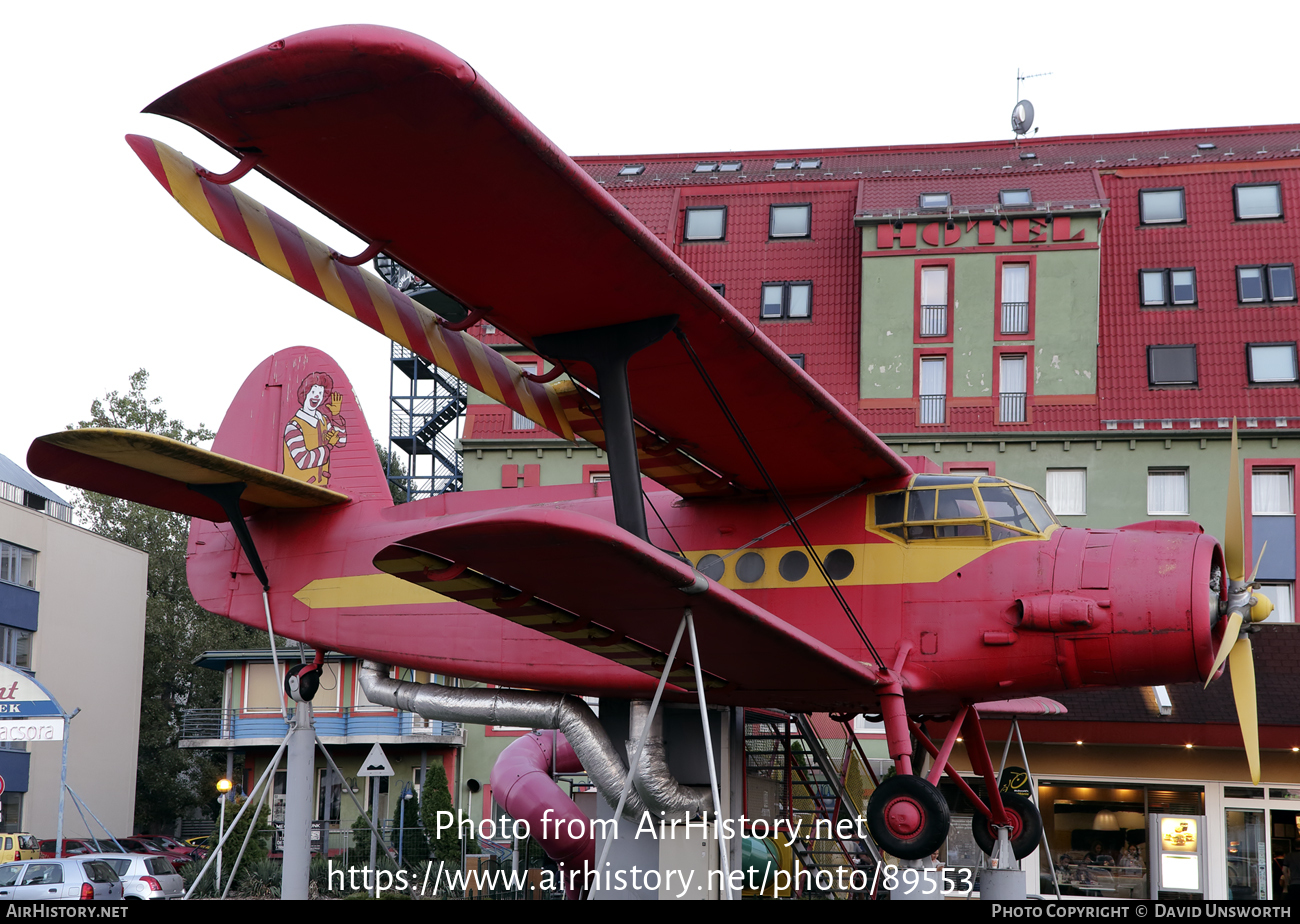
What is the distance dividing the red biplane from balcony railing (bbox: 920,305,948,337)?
59.7 feet

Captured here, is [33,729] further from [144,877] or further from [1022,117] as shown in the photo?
[1022,117]

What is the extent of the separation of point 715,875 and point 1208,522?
19.7m

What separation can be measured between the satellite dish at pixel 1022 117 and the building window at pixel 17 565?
108 ft

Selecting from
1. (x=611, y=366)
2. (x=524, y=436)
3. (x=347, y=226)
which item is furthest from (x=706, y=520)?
(x=524, y=436)

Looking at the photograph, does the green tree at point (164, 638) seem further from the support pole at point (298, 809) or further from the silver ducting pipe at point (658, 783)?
the silver ducting pipe at point (658, 783)

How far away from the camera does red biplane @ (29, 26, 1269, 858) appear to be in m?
7.73

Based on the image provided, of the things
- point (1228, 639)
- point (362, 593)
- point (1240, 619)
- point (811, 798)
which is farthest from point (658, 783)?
point (1240, 619)

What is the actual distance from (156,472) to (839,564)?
7.51m

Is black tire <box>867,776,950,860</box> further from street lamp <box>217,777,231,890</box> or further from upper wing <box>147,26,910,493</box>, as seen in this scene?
street lamp <box>217,777,231,890</box>

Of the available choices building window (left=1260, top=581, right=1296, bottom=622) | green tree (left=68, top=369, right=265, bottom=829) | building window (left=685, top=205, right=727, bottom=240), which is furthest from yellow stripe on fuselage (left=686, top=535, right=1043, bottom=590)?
green tree (left=68, top=369, right=265, bottom=829)

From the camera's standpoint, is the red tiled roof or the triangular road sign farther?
the red tiled roof

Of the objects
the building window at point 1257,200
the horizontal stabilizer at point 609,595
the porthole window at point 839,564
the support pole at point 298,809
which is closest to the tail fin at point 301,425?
the support pole at point 298,809
